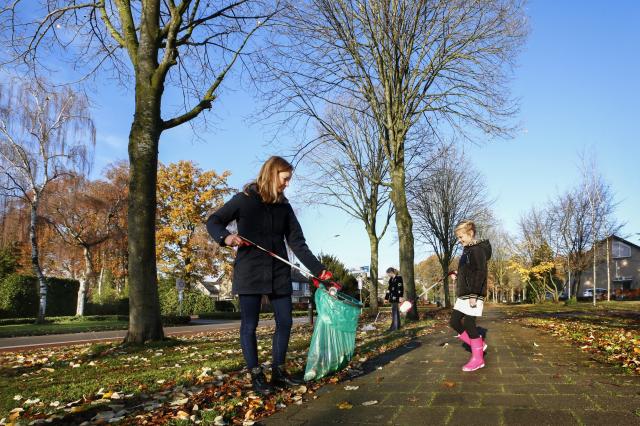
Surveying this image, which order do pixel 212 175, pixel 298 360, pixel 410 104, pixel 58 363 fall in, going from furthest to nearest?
pixel 212 175 < pixel 410 104 < pixel 58 363 < pixel 298 360

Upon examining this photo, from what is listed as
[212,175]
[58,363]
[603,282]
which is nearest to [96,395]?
[58,363]

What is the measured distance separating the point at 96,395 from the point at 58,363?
279 cm

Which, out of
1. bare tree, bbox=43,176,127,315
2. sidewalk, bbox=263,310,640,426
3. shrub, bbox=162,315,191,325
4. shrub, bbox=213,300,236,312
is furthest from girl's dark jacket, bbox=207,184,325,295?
shrub, bbox=213,300,236,312

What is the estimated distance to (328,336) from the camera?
14.4ft

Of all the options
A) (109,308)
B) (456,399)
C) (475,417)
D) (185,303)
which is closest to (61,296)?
(109,308)

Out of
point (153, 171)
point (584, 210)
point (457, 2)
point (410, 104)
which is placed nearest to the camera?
point (153, 171)

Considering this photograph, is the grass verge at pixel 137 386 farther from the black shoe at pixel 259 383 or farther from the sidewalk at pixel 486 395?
the sidewalk at pixel 486 395

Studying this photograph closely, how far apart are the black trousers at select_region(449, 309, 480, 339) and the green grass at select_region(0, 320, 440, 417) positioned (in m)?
1.34

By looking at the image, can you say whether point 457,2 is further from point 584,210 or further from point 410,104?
point 584,210

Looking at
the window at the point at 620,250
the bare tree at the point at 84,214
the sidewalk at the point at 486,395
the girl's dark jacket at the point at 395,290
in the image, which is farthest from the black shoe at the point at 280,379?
the window at the point at 620,250

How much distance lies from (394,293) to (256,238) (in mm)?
7009

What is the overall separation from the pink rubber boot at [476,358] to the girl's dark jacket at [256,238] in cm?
208

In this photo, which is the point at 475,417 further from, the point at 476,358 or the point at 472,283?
the point at 472,283

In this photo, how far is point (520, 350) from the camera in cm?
655
